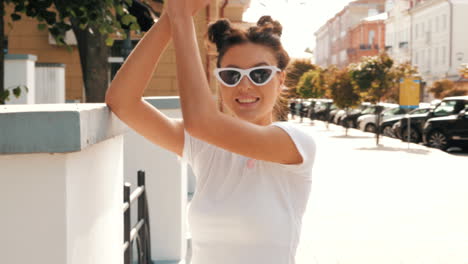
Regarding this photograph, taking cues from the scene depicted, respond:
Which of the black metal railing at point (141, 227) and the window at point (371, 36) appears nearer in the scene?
the black metal railing at point (141, 227)

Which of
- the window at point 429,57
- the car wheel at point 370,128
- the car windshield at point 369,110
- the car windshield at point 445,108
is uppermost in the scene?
the window at point 429,57

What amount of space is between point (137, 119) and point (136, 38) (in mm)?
17071

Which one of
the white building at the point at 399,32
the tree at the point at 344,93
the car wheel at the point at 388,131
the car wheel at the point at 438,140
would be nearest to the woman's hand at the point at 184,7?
the car wheel at the point at 438,140

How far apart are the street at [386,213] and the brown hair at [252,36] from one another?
0.26m

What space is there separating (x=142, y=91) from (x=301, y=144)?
0.46m

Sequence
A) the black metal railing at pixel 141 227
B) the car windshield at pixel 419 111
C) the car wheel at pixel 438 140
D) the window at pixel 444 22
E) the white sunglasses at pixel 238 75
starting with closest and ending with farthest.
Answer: the white sunglasses at pixel 238 75 < the black metal railing at pixel 141 227 < the car wheel at pixel 438 140 < the car windshield at pixel 419 111 < the window at pixel 444 22

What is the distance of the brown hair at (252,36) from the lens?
2.24 meters

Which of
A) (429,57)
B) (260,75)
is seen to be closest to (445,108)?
(260,75)

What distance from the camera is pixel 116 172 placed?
275cm

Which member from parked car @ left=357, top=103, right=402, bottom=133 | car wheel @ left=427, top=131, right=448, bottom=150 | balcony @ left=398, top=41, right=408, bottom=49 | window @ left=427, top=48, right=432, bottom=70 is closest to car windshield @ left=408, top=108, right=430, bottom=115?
parked car @ left=357, top=103, right=402, bottom=133

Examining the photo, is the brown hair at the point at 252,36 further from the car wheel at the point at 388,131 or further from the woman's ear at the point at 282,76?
the car wheel at the point at 388,131

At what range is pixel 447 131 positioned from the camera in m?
23.1

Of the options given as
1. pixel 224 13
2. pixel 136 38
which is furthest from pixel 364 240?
pixel 224 13

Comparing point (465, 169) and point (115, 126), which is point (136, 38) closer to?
point (465, 169)
